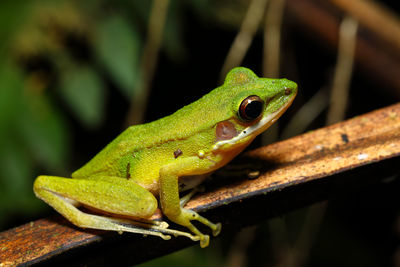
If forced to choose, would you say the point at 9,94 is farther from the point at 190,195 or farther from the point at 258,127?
the point at 258,127

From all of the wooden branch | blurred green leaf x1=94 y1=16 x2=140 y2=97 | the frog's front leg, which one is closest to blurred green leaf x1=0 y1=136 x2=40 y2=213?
blurred green leaf x1=94 y1=16 x2=140 y2=97

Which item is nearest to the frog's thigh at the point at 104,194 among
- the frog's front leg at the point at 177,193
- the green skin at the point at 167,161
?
the green skin at the point at 167,161

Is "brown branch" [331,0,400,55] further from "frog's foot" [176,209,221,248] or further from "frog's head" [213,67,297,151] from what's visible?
"frog's foot" [176,209,221,248]

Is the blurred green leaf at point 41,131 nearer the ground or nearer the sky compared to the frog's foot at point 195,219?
nearer the sky

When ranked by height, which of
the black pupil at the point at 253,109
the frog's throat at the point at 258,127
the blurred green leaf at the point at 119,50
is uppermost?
the blurred green leaf at the point at 119,50

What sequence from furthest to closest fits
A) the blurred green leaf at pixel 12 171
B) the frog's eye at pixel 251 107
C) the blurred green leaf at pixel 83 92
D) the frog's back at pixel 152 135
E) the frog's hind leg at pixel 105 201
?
1. the blurred green leaf at pixel 83 92
2. the blurred green leaf at pixel 12 171
3. the frog's back at pixel 152 135
4. the frog's eye at pixel 251 107
5. the frog's hind leg at pixel 105 201

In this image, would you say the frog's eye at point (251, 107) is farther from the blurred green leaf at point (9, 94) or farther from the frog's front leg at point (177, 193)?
the blurred green leaf at point (9, 94)

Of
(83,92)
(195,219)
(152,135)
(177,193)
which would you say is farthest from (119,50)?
(195,219)

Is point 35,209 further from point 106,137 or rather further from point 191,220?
point 191,220

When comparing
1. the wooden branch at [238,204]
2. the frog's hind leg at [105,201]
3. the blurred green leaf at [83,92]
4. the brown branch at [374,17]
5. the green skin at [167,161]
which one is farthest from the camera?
the brown branch at [374,17]
